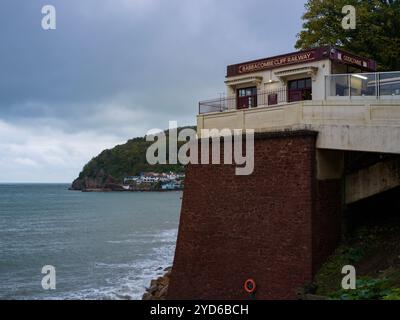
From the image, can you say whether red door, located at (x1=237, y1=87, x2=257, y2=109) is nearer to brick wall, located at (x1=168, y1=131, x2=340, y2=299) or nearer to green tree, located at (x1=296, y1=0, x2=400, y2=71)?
brick wall, located at (x1=168, y1=131, x2=340, y2=299)

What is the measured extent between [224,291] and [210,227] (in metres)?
2.46

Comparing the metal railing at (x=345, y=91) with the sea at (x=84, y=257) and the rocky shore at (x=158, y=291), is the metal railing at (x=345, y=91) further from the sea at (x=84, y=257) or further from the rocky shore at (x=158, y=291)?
the sea at (x=84, y=257)

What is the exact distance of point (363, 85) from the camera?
16.7m

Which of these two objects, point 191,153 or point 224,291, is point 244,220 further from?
point 191,153

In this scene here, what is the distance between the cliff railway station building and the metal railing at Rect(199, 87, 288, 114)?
6.7 inches

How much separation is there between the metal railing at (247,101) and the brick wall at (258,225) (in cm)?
325

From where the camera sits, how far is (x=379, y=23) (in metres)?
29.0

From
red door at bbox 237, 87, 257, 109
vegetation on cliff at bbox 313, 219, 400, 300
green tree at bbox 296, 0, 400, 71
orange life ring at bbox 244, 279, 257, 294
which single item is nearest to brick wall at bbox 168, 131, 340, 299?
orange life ring at bbox 244, 279, 257, 294

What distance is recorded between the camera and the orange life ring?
53.1ft

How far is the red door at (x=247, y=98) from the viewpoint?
20688 millimetres

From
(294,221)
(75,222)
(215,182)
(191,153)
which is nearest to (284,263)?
(294,221)

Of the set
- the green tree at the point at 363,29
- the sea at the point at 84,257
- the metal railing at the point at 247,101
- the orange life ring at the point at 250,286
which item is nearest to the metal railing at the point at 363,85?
the metal railing at the point at 247,101

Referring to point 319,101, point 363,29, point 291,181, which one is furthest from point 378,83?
point 363,29

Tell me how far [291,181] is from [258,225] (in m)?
2.00
